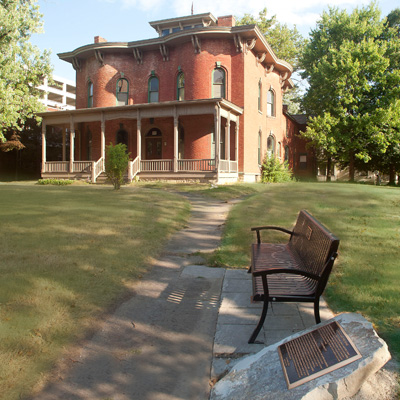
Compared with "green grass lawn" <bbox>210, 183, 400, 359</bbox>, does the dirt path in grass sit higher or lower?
lower

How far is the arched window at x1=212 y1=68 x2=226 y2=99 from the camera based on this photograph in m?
24.5

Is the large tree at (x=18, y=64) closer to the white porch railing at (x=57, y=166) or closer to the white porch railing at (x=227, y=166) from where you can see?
the white porch railing at (x=57, y=166)

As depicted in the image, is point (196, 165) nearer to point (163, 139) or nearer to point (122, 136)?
point (163, 139)

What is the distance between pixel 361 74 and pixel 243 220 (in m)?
26.0

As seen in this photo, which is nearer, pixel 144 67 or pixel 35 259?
pixel 35 259

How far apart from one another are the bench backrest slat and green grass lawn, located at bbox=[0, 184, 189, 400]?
91.6 inches

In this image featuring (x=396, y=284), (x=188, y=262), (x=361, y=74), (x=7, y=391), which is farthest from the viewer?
(x=361, y=74)

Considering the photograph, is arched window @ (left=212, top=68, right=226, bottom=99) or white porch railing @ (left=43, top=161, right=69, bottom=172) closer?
arched window @ (left=212, top=68, right=226, bottom=99)

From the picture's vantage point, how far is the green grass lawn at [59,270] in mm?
3574

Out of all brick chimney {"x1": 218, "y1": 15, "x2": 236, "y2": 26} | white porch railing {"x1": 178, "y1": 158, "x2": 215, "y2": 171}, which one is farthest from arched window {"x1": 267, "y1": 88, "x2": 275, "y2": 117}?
white porch railing {"x1": 178, "y1": 158, "x2": 215, "y2": 171}

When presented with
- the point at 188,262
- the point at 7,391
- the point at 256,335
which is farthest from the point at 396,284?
the point at 7,391

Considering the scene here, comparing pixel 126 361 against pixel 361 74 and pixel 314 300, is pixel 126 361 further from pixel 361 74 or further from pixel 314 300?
pixel 361 74

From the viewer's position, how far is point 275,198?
44.0ft

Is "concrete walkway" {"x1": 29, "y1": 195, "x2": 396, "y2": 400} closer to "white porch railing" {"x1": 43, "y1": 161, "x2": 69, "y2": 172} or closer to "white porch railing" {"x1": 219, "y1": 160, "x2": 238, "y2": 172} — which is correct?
"white porch railing" {"x1": 219, "y1": 160, "x2": 238, "y2": 172}
